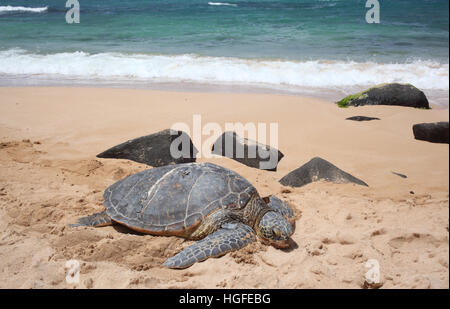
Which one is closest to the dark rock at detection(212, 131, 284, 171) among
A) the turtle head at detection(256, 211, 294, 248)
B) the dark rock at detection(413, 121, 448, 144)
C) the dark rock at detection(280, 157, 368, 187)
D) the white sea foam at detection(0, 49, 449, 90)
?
the dark rock at detection(280, 157, 368, 187)

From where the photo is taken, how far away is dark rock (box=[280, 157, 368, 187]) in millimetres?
3230

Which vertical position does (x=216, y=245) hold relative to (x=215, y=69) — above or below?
below

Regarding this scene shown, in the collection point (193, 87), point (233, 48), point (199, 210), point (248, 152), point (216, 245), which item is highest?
point (233, 48)

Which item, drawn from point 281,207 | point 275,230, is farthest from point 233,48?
point 275,230

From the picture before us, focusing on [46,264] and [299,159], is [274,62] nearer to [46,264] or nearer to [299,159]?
[299,159]

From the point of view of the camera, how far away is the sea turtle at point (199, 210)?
2.46m

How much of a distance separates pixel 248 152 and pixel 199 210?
4.58ft

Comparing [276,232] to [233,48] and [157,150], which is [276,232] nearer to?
[157,150]

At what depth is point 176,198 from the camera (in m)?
2.65

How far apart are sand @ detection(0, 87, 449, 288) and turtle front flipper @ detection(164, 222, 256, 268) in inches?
1.8

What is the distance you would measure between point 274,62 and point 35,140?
6048 mm

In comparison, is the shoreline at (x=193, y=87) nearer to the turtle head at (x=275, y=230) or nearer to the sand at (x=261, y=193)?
the sand at (x=261, y=193)
